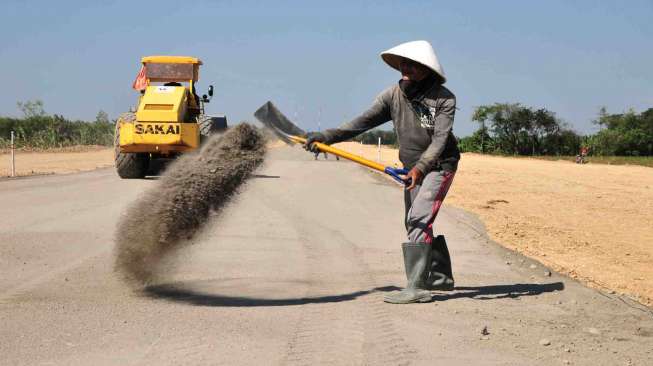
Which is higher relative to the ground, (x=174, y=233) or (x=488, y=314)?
(x=174, y=233)

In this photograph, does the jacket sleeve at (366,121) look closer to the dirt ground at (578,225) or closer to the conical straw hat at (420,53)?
the conical straw hat at (420,53)

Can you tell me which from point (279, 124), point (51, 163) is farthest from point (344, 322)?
point (51, 163)

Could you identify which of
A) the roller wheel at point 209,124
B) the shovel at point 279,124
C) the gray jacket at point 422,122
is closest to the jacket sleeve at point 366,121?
the gray jacket at point 422,122

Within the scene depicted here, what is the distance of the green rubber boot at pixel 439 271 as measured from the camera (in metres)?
6.75

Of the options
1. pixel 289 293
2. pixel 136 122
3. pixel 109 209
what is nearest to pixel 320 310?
pixel 289 293

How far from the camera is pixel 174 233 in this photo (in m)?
6.64

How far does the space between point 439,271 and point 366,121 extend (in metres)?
1.38

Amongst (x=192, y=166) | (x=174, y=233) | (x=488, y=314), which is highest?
(x=192, y=166)

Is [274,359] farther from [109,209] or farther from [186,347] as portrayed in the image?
[109,209]

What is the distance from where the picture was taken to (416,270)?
6438mm

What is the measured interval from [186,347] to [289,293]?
1957mm

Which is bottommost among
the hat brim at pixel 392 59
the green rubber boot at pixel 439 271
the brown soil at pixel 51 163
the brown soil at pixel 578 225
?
the brown soil at pixel 578 225

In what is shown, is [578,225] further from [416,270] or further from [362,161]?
[416,270]

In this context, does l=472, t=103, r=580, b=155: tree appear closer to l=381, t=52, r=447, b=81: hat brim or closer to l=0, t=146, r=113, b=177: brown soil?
l=0, t=146, r=113, b=177: brown soil
